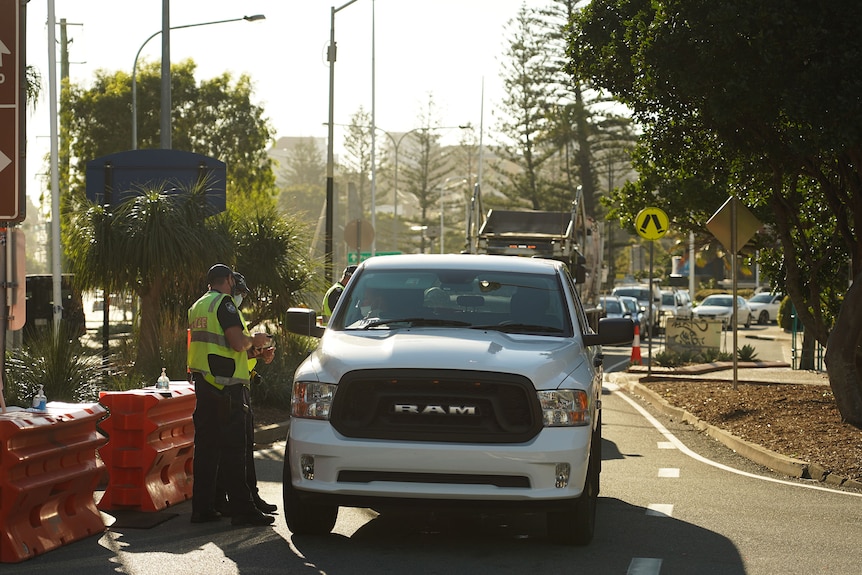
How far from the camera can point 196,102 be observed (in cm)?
5016

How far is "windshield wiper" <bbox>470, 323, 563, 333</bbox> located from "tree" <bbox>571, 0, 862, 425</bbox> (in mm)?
5369

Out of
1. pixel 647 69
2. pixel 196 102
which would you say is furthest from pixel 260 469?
pixel 196 102

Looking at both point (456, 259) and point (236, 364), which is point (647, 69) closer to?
point (456, 259)

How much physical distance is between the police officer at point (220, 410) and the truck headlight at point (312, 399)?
3.17 feet

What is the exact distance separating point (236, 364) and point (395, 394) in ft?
5.04

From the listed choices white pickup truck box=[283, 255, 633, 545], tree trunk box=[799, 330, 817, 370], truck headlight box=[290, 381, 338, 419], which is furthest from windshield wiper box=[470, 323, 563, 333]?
tree trunk box=[799, 330, 817, 370]

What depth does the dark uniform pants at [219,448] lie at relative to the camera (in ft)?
29.6

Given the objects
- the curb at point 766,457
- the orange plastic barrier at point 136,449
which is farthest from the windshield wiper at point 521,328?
the curb at point 766,457

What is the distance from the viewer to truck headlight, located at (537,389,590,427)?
7.98 metres

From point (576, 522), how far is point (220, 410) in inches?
98.9

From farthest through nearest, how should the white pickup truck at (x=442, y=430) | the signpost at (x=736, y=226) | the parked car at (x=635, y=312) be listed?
1. the parked car at (x=635, y=312)
2. the signpost at (x=736, y=226)
3. the white pickup truck at (x=442, y=430)

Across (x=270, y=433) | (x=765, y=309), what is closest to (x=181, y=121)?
(x=765, y=309)

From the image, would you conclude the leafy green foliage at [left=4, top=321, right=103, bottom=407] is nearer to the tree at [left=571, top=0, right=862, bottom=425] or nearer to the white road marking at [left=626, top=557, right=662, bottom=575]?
the white road marking at [left=626, top=557, right=662, bottom=575]

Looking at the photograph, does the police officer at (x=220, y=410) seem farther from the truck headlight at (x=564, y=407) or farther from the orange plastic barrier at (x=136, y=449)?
the truck headlight at (x=564, y=407)
